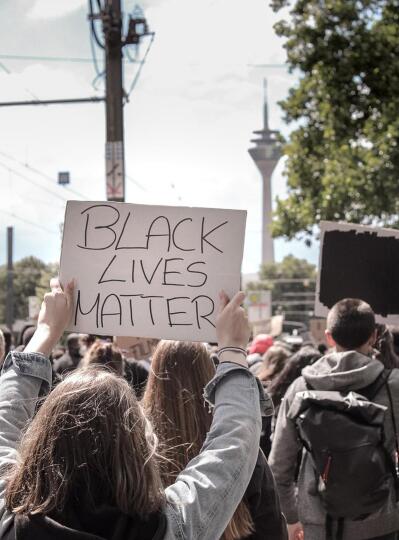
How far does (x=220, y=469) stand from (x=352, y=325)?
2.20 m

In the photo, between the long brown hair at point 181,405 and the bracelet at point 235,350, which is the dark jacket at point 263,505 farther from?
the bracelet at point 235,350

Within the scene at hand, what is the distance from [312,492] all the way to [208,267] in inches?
64.9

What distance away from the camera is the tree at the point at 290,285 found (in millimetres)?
104375

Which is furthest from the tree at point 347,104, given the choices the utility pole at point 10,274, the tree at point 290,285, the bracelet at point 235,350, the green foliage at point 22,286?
the tree at point 290,285

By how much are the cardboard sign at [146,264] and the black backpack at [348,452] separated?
127 cm

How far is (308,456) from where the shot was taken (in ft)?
12.1

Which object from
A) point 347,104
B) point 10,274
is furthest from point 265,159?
point 347,104

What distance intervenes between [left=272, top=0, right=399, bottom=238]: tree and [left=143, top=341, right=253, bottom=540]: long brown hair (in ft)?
43.8

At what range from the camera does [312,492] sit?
363cm

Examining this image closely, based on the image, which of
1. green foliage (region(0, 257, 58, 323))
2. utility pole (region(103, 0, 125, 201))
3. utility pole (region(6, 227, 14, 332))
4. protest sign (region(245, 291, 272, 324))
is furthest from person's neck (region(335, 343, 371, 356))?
green foliage (region(0, 257, 58, 323))

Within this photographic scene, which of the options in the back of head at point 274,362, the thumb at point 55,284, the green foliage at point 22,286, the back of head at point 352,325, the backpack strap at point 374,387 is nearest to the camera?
the thumb at point 55,284

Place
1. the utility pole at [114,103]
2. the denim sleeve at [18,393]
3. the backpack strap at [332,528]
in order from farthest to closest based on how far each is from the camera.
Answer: the utility pole at [114,103], the backpack strap at [332,528], the denim sleeve at [18,393]

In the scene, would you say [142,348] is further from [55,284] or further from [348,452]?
[55,284]

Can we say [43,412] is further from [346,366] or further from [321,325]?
[321,325]
